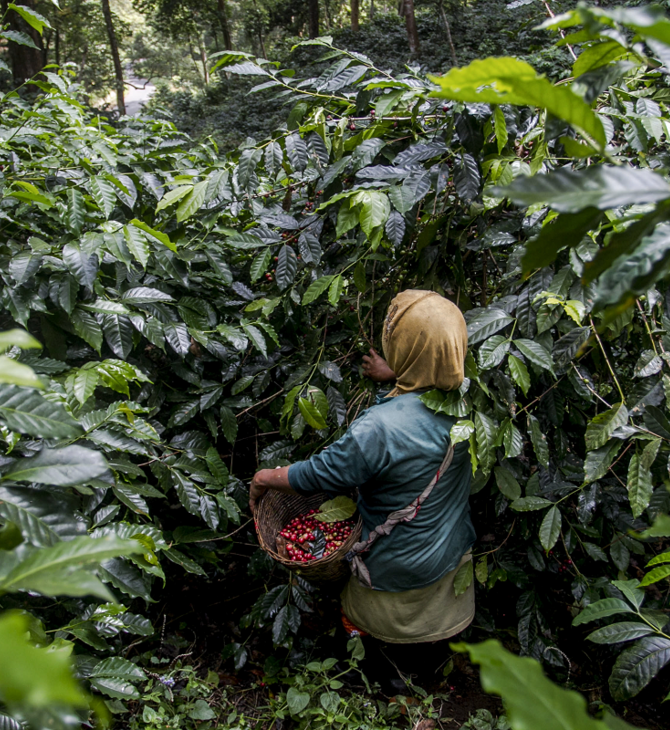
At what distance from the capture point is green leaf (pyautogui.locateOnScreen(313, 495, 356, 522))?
2.11 metres

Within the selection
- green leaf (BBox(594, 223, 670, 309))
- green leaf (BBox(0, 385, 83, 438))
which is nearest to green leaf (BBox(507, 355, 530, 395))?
green leaf (BBox(594, 223, 670, 309))

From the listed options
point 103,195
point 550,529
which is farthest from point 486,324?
point 103,195

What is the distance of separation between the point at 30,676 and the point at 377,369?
1.90m

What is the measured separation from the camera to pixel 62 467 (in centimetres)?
100

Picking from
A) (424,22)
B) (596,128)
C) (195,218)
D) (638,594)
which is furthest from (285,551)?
(424,22)

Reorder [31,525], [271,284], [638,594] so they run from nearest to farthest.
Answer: [31,525], [638,594], [271,284]

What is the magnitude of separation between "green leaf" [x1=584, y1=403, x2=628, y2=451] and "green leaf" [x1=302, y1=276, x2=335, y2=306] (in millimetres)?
1068

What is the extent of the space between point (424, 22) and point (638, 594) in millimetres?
18275

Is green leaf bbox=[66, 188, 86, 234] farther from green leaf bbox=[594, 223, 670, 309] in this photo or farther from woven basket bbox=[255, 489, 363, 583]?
green leaf bbox=[594, 223, 670, 309]

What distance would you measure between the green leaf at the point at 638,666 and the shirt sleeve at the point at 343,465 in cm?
90

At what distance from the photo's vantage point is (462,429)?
167 cm

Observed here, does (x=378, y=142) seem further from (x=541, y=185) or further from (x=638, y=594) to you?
(x=638, y=594)

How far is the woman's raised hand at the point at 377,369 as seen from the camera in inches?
86.0

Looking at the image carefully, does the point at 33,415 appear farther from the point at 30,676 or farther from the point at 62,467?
the point at 30,676
